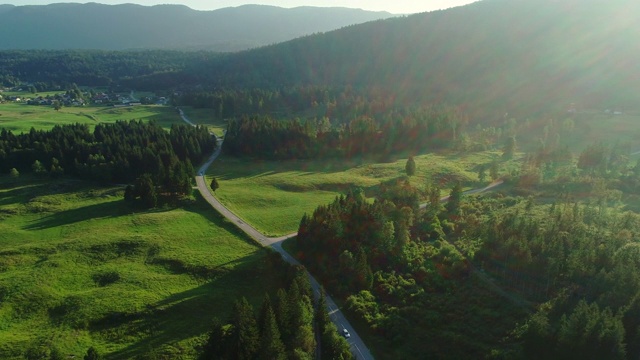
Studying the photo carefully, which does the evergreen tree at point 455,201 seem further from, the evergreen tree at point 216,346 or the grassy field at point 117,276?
the evergreen tree at point 216,346

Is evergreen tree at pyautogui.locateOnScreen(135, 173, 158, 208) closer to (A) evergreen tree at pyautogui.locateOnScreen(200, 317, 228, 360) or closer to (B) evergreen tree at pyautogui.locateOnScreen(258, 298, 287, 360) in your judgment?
(A) evergreen tree at pyautogui.locateOnScreen(200, 317, 228, 360)

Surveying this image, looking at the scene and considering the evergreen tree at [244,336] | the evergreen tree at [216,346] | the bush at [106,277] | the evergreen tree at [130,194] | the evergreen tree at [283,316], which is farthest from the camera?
the evergreen tree at [130,194]

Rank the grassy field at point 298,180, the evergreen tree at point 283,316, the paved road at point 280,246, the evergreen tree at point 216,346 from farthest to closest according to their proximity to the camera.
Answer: the grassy field at point 298,180 < the paved road at point 280,246 < the evergreen tree at point 283,316 < the evergreen tree at point 216,346

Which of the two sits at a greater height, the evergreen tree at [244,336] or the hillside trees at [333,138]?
the hillside trees at [333,138]

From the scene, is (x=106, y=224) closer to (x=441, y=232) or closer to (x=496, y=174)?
(x=441, y=232)

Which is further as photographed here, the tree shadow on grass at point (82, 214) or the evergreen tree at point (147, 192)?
the evergreen tree at point (147, 192)

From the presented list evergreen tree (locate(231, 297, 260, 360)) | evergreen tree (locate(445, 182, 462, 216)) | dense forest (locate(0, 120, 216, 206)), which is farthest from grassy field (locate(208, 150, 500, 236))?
evergreen tree (locate(231, 297, 260, 360))

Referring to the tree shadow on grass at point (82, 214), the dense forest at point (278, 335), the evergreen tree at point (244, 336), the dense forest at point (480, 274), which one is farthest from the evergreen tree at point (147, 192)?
the evergreen tree at point (244, 336)
